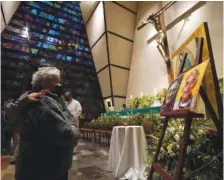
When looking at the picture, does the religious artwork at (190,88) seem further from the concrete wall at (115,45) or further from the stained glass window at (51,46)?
the stained glass window at (51,46)

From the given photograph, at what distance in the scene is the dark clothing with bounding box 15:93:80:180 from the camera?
1048mm

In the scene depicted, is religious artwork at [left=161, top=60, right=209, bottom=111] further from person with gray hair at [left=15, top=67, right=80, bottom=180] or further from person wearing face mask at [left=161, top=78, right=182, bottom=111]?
person with gray hair at [left=15, top=67, right=80, bottom=180]

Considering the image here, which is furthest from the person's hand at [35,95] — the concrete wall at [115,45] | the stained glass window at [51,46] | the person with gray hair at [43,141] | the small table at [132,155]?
the stained glass window at [51,46]

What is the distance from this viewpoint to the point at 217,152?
4.51ft

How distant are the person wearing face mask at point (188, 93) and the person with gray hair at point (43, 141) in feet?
2.25

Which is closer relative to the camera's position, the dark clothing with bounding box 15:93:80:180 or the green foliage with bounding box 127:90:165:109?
the dark clothing with bounding box 15:93:80:180

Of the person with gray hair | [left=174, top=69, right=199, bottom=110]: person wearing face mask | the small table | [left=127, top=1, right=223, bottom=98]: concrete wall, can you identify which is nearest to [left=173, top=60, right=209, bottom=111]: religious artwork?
[left=174, top=69, right=199, bottom=110]: person wearing face mask

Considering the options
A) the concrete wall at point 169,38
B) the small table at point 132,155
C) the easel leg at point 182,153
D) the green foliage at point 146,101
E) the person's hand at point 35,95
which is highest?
the concrete wall at point 169,38

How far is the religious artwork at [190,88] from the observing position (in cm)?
110

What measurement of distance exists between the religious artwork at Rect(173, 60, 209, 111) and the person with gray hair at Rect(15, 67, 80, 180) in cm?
69

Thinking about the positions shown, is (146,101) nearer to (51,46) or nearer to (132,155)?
(132,155)

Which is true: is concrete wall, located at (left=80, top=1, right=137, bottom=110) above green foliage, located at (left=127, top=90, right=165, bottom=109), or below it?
above

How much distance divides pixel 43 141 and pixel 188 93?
92cm

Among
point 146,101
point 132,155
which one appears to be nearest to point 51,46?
point 146,101
